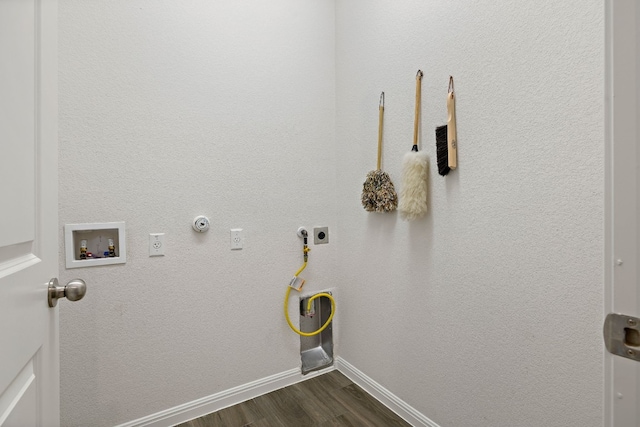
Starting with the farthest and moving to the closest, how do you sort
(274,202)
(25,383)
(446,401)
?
(274,202), (446,401), (25,383)

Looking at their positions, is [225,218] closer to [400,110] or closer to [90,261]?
[90,261]

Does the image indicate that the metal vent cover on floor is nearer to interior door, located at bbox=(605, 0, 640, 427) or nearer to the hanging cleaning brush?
the hanging cleaning brush

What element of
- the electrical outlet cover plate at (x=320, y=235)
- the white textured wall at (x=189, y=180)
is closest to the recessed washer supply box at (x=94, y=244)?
the white textured wall at (x=189, y=180)

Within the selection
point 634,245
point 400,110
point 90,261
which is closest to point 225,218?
point 90,261

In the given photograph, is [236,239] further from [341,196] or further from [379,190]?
[379,190]

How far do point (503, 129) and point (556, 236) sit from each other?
40cm

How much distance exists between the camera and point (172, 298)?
1493 mm

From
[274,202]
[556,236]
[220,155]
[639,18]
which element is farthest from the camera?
[274,202]

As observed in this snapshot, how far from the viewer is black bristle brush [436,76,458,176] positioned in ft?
3.96

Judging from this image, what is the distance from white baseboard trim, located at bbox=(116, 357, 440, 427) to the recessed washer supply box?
779 millimetres

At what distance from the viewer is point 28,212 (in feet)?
1.85

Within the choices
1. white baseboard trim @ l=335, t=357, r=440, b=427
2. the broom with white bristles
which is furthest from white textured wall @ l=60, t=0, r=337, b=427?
the broom with white bristles

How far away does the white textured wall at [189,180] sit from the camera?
133 centimetres

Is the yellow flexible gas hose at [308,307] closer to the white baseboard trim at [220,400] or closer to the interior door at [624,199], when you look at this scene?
the white baseboard trim at [220,400]
